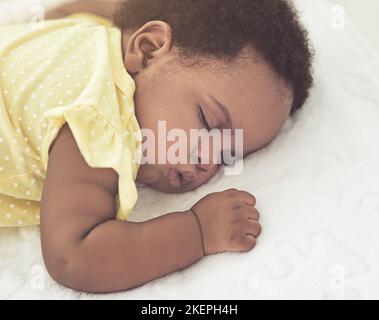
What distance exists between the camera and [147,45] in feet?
2.97

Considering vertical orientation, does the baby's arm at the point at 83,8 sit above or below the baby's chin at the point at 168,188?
above

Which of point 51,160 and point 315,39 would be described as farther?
point 315,39

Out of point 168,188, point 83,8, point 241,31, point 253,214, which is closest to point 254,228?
point 253,214

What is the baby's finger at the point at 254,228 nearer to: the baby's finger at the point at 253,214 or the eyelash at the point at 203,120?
the baby's finger at the point at 253,214

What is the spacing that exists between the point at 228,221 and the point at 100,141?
0.20 metres

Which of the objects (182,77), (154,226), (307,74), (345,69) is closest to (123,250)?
(154,226)

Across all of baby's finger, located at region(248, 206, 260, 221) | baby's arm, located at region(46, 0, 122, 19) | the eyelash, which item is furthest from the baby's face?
baby's arm, located at region(46, 0, 122, 19)

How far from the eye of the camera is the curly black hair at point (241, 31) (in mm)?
857

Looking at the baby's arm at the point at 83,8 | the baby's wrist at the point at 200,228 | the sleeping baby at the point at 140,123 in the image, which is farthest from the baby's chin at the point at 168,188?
the baby's arm at the point at 83,8

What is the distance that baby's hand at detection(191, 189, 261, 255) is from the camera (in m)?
0.77

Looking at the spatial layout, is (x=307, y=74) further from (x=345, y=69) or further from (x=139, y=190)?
(x=139, y=190)

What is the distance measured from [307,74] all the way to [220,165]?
7.8 inches
